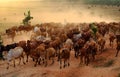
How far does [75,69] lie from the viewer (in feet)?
75.1

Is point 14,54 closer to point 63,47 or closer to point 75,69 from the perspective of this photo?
point 63,47

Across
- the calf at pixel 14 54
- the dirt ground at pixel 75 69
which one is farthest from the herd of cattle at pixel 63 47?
the dirt ground at pixel 75 69

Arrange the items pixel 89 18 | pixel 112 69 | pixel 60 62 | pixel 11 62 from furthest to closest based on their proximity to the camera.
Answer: pixel 89 18 → pixel 11 62 → pixel 60 62 → pixel 112 69

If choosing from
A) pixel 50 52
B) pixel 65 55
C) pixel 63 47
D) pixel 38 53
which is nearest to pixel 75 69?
pixel 65 55

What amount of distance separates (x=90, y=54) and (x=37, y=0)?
5675 cm

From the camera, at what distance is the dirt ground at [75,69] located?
2203 centimetres

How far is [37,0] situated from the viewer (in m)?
80.1

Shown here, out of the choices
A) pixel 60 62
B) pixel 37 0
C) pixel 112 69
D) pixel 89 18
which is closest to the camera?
pixel 112 69

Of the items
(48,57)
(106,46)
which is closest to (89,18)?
(106,46)

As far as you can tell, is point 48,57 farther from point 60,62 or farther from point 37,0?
point 37,0

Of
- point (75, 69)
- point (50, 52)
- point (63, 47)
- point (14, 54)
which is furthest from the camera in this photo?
point (63, 47)

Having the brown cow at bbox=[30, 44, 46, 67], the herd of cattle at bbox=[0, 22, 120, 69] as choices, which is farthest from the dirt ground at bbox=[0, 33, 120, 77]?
the brown cow at bbox=[30, 44, 46, 67]

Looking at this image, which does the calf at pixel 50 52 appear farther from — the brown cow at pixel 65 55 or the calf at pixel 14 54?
the calf at pixel 14 54

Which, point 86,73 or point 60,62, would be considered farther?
point 60,62
